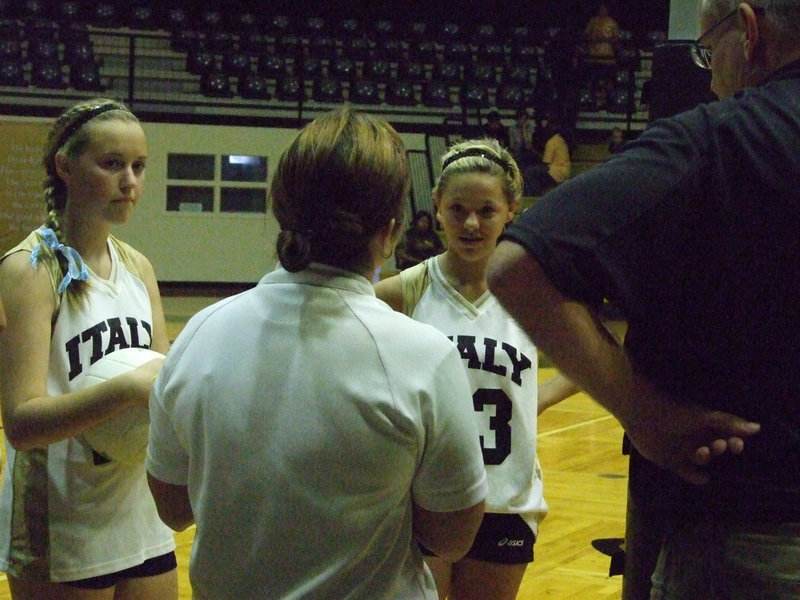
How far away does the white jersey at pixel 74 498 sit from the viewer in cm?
209

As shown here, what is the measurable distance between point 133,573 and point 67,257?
Answer: 0.67 meters

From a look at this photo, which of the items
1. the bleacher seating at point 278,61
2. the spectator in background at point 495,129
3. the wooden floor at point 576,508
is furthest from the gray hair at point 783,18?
the bleacher seating at point 278,61

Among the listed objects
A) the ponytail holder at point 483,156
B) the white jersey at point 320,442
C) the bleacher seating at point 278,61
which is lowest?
the white jersey at point 320,442

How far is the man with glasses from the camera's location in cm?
129

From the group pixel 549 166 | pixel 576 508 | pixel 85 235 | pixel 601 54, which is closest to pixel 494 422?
pixel 85 235

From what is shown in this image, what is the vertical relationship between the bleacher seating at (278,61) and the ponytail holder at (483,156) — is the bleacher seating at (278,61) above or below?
above

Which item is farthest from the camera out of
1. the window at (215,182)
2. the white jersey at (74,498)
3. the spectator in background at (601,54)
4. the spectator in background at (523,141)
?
the spectator in background at (601,54)

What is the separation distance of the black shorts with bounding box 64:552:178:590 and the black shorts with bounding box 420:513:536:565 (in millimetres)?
709

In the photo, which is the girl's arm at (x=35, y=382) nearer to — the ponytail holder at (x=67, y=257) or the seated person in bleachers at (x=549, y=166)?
the ponytail holder at (x=67, y=257)

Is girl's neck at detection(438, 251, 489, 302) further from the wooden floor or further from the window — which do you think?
the window

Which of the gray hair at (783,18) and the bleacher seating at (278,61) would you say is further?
the bleacher seating at (278,61)

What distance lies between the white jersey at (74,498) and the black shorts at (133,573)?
0.11 feet

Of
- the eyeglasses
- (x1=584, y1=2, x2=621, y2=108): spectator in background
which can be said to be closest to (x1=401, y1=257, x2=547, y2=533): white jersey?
the eyeglasses

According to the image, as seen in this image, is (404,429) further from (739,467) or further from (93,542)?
(93,542)
